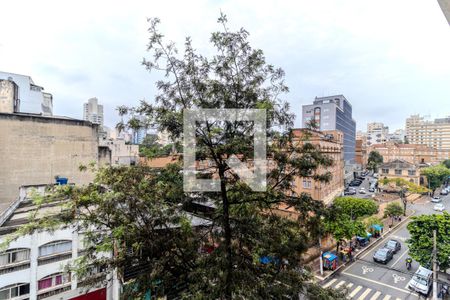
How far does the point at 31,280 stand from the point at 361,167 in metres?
68.7

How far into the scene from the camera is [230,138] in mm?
4344

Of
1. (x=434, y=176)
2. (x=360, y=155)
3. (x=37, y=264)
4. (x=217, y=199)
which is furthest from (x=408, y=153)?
(x=37, y=264)

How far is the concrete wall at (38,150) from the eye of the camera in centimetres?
1309

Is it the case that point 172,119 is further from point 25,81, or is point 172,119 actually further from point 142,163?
point 25,81

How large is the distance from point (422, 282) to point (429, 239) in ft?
7.92

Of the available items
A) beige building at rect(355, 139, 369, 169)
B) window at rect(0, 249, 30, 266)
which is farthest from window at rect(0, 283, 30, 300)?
beige building at rect(355, 139, 369, 169)

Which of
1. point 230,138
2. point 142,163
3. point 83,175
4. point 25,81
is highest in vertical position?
point 25,81

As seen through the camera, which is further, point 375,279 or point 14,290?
point 375,279

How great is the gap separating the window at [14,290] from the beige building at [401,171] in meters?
49.8

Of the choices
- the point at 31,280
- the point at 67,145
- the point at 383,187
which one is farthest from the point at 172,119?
the point at 383,187

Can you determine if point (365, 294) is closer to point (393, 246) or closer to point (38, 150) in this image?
point (393, 246)

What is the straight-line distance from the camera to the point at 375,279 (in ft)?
48.2

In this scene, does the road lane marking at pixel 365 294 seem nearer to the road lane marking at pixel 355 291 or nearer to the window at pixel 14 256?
the road lane marking at pixel 355 291

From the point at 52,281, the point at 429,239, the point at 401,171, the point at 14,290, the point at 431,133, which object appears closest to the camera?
the point at 14,290
